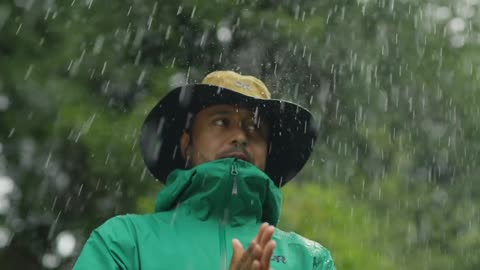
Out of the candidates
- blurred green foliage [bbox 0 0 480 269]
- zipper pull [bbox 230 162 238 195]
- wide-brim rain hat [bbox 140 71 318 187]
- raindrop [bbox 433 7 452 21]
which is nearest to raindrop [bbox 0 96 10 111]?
blurred green foliage [bbox 0 0 480 269]

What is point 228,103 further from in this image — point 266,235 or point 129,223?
point 266,235

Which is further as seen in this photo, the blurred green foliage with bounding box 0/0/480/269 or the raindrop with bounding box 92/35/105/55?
the raindrop with bounding box 92/35/105/55

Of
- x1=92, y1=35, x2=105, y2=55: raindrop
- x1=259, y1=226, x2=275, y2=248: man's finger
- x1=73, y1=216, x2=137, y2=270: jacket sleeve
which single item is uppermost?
x1=92, y1=35, x2=105, y2=55: raindrop

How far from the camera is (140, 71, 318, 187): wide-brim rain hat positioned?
3367mm

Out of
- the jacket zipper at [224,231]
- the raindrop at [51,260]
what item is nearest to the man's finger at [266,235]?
the jacket zipper at [224,231]

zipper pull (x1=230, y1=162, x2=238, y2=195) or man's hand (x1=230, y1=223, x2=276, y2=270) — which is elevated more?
zipper pull (x1=230, y1=162, x2=238, y2=195)

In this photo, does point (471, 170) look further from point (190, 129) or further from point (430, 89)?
point (190, 129)

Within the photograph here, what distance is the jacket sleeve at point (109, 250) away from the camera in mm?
2684

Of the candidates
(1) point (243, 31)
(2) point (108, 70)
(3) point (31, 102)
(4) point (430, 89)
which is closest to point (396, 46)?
(4) point (430, 89)

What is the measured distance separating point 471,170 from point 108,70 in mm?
6308

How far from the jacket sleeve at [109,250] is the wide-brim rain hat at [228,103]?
2.26ft

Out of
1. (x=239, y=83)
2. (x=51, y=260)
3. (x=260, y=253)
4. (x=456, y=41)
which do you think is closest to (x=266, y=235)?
(x=260, y=253)

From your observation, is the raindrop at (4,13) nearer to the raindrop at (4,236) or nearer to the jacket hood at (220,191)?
the raindrop at (4,236)

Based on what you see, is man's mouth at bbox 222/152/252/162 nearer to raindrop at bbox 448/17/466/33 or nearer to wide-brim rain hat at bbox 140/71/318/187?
wide-brim rain hat at bbox 140/71/318/187
